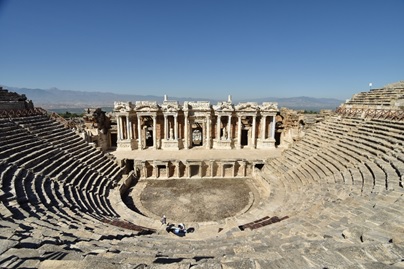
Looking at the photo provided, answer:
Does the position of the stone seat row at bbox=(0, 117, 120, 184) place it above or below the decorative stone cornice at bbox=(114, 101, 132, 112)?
below

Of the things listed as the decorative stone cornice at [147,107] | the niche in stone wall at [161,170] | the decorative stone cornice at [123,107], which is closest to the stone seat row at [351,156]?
the niche in stone wall at [161,170]

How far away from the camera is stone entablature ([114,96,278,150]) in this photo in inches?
1086

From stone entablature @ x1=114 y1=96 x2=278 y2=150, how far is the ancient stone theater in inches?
5.8

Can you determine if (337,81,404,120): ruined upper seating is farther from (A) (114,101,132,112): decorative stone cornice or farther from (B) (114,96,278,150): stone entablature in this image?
(A) (114,101,132,112): decorative stone cornice

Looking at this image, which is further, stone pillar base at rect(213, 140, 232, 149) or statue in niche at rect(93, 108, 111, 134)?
stone pillar base at rect(213, 140, 232, 149)

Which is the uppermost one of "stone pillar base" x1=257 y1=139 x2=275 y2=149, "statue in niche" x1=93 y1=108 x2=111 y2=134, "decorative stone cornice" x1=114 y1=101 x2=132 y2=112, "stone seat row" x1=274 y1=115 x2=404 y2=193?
"decorative stone cornice" x1=114 y1=101 x2=132 y2=112

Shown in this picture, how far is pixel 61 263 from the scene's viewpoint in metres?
4.36

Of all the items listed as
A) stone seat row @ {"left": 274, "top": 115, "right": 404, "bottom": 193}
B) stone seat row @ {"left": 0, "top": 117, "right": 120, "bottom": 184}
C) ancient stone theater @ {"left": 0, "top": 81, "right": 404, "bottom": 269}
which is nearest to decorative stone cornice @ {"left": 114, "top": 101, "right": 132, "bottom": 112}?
ancient stone theater @ {"left": 0, "top": 81, "right": 404, "bottom": 269}

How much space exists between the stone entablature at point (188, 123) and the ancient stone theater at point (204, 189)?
0.48 feet

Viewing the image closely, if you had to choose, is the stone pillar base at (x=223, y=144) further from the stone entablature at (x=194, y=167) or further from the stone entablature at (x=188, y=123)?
the stone entablature at (x=194, y=167)

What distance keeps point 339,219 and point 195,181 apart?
14894 mm

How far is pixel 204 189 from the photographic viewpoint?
19.8 metres

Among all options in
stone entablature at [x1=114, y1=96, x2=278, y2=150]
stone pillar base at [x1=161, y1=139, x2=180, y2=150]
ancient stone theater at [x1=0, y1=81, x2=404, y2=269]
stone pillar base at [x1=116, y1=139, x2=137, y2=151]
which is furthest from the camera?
stone pillar base at [x1=161, y1=139, x2=180, y2=150]

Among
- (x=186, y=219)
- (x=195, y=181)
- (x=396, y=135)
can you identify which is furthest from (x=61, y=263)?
(x=396, y=135)
